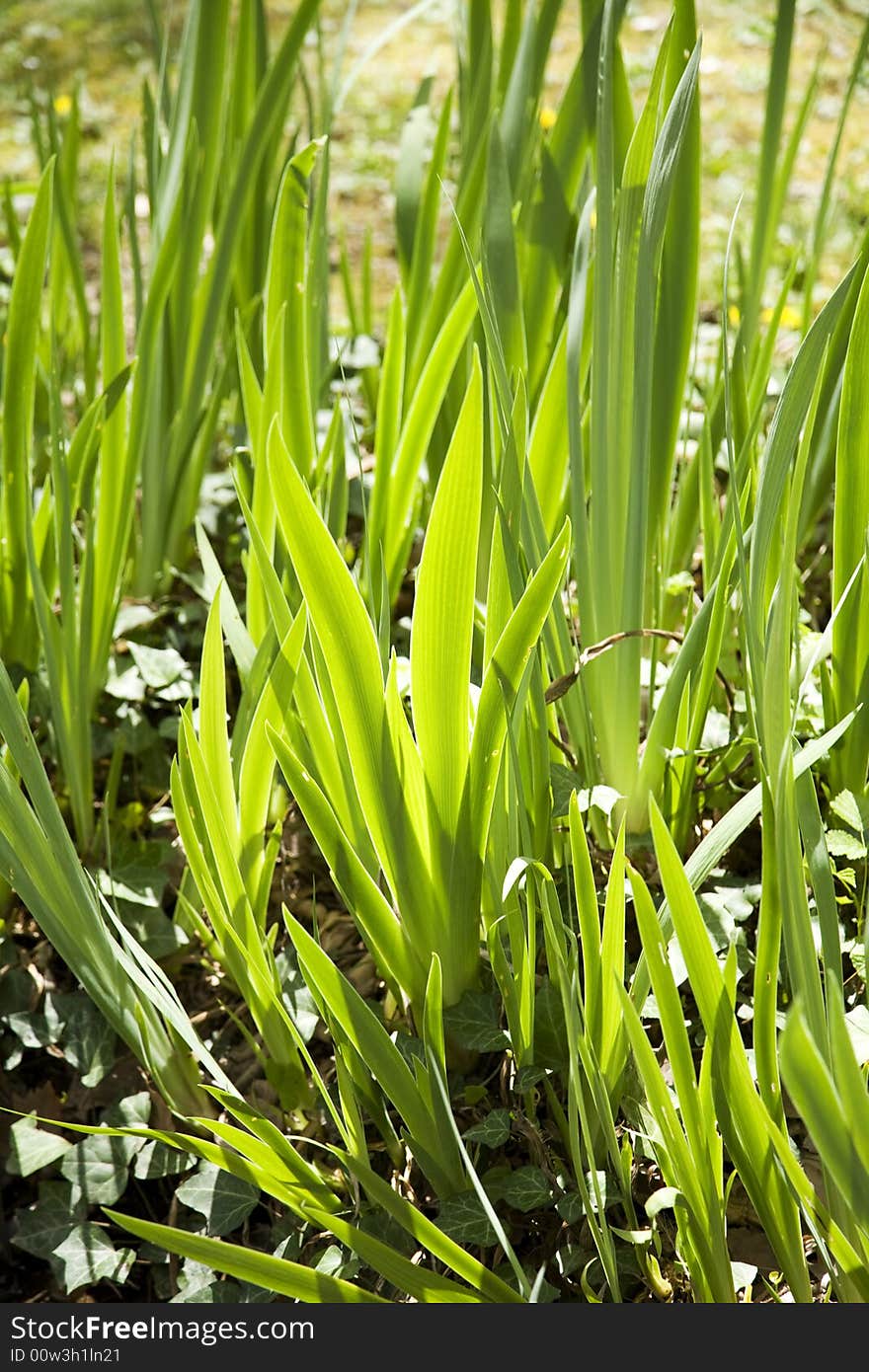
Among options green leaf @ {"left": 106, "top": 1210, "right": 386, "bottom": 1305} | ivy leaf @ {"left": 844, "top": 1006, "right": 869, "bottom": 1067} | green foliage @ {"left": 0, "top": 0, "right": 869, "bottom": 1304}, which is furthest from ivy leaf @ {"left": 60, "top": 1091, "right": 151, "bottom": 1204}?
ivy leaf @ {"left": 844, "top": 1006, "right": 869, "bottom": 1067}

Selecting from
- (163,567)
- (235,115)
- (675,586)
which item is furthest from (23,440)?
(675,586)

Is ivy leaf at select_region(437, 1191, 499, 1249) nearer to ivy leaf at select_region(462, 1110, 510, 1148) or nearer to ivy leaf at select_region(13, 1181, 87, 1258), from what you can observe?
ivy leaf at select_region(462, 1110, 510, 1148)

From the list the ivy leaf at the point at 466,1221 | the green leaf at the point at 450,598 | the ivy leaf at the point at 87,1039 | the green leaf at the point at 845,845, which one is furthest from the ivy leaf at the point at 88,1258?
the green leaf at the point at 845,845

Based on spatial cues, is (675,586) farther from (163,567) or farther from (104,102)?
(104,102)

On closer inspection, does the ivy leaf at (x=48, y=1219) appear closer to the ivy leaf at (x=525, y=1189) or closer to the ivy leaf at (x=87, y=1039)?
the ivy leaf at (x=87, y=1039)

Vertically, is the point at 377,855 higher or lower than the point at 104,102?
lower
